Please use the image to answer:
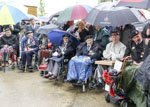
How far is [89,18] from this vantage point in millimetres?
4320

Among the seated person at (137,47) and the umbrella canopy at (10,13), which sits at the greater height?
the umbrella canopy at (10,13)

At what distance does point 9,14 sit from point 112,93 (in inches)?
119

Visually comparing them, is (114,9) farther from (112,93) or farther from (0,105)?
(0,105)

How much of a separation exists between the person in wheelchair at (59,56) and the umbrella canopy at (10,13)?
1265 mm

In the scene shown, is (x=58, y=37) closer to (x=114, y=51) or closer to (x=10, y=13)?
(x=10, y=13)

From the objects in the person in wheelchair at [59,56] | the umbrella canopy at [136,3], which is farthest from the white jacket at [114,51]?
the person in wheelchair at [59,56]

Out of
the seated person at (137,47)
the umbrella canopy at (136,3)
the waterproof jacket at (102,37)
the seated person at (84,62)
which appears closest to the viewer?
the umbrella canopy at (136,3)

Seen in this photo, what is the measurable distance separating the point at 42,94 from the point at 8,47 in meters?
2.70

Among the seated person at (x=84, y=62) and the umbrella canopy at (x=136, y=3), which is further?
the seated person at (x=84, y=62)

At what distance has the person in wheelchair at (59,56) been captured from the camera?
4.84m

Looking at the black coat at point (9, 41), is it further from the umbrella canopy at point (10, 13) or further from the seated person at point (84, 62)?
the seated person at point (84, 62)

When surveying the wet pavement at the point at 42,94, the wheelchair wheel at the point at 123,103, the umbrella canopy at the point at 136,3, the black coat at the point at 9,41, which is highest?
the umbrella canopy at the point at 136,3

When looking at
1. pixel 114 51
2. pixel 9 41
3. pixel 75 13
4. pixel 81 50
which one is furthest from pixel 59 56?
pixel 9 41

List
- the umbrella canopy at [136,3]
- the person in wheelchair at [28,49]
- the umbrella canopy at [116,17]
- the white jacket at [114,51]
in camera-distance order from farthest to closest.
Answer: the person in wheelchair at [28,49] → the white jacket at [114,51] → the umbrella canopy at [116,17] → the umbrella canopy at [136,3]
